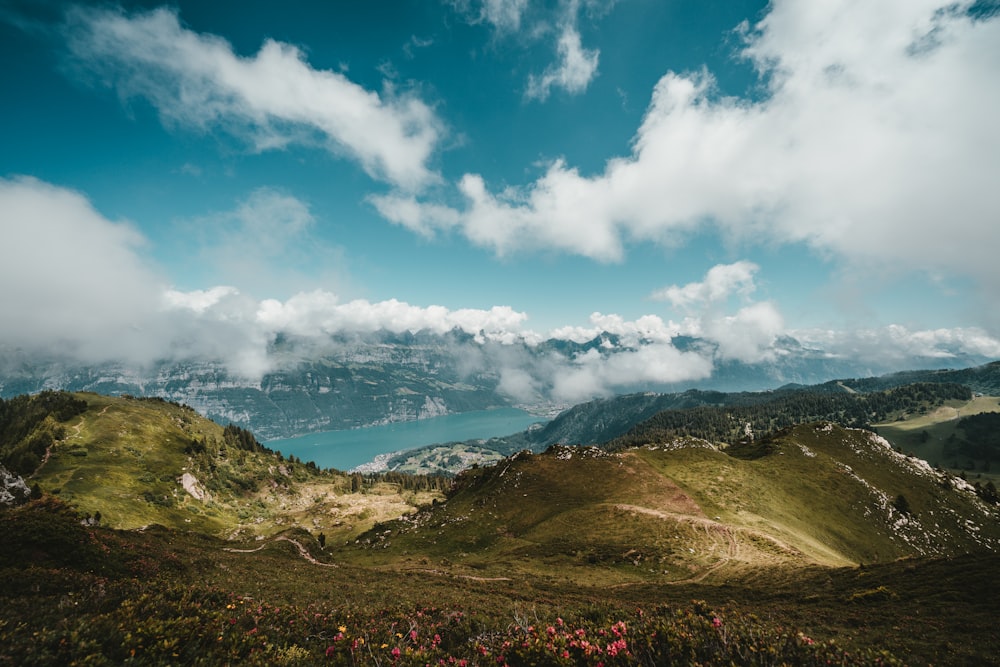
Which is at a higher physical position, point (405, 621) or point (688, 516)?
point (405, 621)

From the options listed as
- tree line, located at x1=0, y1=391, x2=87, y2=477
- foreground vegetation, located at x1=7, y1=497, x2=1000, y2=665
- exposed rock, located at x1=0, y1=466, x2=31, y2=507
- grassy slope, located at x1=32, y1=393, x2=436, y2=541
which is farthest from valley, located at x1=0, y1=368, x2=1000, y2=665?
exposed rock, located at x1=0, y1=466, x2=31, y2=507

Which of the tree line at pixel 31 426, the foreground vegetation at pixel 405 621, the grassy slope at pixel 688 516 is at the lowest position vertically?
the grassy slope at pixel 688 516

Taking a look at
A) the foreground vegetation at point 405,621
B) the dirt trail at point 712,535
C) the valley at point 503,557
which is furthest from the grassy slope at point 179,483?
the foreground vegetation at point 405,621

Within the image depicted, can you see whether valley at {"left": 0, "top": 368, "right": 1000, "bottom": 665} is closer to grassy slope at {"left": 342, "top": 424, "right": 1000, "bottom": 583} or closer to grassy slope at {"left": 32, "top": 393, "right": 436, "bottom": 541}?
grassy slope at {"left": 342, "top": 424, "right": 1000, "bottom": 583}

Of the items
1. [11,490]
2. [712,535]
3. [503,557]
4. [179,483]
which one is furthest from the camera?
[179,483]

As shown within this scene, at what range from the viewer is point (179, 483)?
106 m

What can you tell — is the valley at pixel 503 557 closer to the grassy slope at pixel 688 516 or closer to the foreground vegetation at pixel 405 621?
the foreground vegetation at pixel 405 621

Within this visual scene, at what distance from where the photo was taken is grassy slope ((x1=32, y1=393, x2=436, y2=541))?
8588 centimetres

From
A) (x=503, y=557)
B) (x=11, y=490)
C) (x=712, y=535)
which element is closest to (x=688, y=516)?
(x=712, y=535)

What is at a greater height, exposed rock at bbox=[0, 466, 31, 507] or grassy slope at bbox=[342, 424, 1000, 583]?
exposed rock at bbox=[0, 466, 31, 507]

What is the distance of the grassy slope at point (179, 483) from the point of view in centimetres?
8588

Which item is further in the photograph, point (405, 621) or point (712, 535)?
point (712, 535)

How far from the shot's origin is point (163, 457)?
380 ft

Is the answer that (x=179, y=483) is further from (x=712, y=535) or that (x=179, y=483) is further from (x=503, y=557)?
(x=712, y=535)
